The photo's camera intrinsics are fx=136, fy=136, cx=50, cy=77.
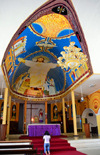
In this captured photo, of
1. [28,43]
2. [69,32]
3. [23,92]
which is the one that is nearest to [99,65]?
[69,32]

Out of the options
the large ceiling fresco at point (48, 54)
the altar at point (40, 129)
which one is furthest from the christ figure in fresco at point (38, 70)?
the altar at point (40, 129)

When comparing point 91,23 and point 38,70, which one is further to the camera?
point 38,70

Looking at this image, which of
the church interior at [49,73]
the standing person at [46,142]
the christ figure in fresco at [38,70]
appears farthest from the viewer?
the christ figure in fresco at [38,70]

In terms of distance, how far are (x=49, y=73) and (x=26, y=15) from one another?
10.1 metres

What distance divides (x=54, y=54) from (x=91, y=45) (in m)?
4.51

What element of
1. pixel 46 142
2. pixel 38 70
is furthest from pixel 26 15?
pixel 38 70

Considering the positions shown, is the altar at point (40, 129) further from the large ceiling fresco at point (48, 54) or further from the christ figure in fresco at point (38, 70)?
the christ figure in fresco at point (38, 70)

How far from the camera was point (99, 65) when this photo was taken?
10711 mm

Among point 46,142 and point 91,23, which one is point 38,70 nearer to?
point 91,23

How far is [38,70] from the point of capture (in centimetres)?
1672

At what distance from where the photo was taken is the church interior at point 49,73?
27.1 ft

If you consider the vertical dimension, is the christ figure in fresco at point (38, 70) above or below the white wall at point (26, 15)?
below

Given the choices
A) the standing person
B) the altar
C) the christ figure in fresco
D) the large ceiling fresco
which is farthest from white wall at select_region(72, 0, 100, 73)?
the altar

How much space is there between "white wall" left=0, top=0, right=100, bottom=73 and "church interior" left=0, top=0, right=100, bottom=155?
0.06 metres
